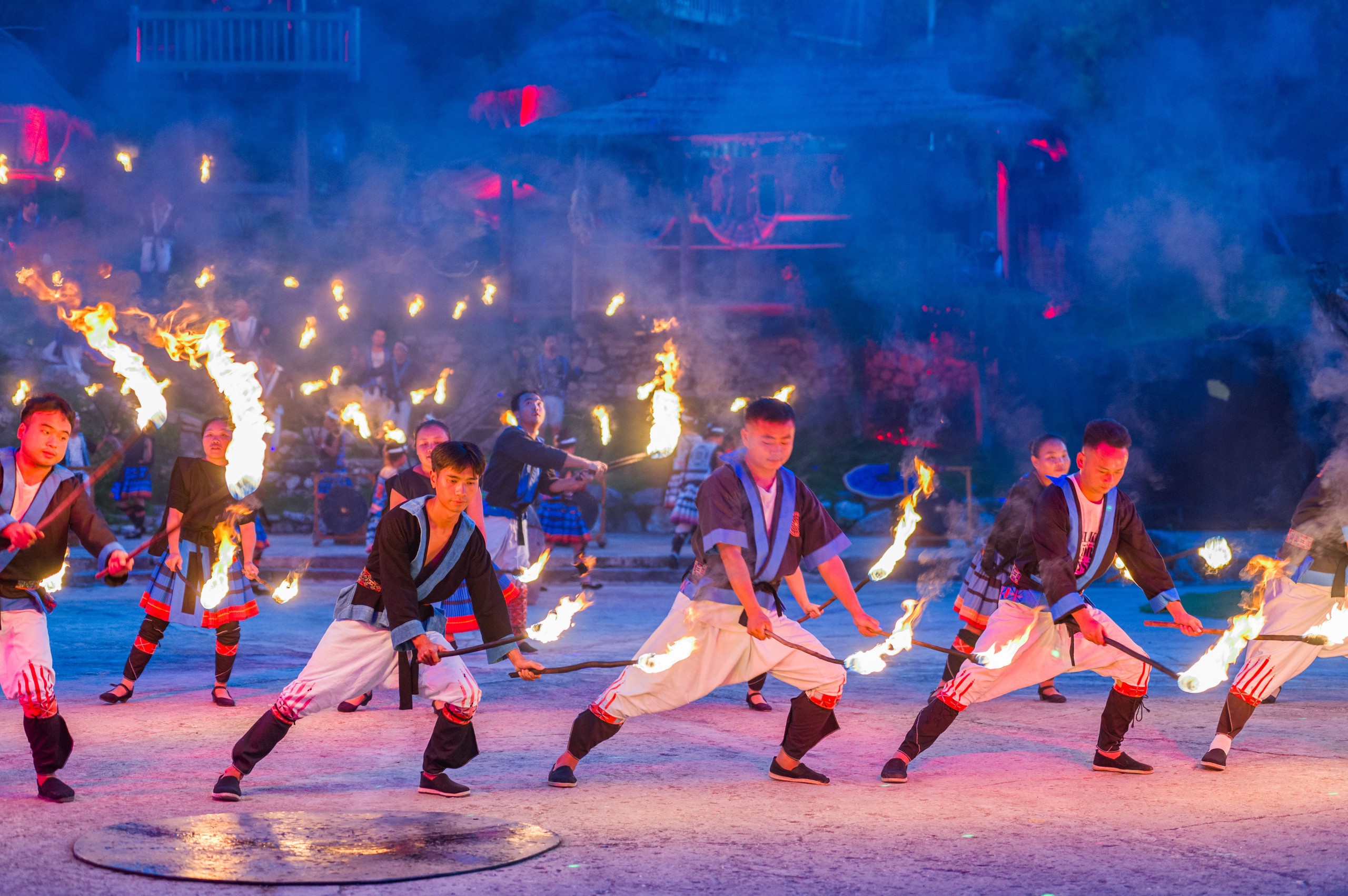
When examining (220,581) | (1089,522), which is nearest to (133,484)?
(220,581)

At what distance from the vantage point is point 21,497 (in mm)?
5062

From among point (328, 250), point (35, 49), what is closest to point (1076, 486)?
point (328, 250)

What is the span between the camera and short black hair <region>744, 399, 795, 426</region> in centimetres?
525

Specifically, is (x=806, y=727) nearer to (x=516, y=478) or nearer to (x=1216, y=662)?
(x=1216, y=662)

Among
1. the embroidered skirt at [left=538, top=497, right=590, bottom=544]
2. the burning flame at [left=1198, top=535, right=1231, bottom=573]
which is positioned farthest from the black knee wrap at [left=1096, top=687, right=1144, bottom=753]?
the embroidered skirt at [left=538, top=497, right=590, bottom=544]

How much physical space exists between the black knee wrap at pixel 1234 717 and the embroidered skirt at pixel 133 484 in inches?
525

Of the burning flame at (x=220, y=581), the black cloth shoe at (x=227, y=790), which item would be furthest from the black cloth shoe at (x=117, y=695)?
the black cloth shoe at (x=227, y=790)

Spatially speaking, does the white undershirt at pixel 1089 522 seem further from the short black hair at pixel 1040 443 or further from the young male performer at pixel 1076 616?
the short black hair at pixel 1040 443

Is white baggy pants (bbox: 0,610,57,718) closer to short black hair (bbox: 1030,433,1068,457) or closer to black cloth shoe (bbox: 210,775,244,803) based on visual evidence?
black cloth shoe (bbox: 210,775,244,803)

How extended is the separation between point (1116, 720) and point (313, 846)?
10.8 feet

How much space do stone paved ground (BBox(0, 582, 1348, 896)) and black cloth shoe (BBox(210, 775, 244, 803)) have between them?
0.05 meters

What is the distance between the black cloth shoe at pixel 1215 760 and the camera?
5492mm

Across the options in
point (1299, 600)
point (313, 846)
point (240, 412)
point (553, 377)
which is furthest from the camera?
point (553, 377)

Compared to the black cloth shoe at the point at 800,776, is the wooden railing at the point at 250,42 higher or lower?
higher
